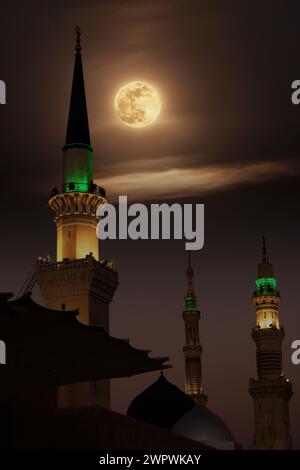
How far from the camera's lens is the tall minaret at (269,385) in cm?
6525

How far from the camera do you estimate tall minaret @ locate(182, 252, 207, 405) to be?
68750 millimetres

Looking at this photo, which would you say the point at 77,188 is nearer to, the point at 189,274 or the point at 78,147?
the point at 78,147

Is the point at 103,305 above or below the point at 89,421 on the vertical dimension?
above

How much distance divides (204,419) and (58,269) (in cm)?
1057

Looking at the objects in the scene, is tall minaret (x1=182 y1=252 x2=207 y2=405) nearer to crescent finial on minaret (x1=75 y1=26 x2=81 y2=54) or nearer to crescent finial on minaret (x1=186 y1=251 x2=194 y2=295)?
crescent finial on minaret (x1=186 y1=251 x2=194 y2=295)

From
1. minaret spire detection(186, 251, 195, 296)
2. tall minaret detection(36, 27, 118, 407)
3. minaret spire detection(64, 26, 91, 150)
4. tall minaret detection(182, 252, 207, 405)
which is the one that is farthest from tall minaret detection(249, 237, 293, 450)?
minaret spire detection(64, 26, 91, 150)

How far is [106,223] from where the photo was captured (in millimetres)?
50750

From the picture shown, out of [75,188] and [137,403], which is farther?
[137,403]

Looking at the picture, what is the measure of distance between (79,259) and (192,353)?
2432 cm

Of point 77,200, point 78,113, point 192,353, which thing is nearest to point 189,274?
point 192,353

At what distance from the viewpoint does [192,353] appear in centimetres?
6981

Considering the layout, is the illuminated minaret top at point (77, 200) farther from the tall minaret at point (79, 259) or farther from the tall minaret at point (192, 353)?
the tall minaret at point (192, 353)

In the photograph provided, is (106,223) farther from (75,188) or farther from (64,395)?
(64,395)

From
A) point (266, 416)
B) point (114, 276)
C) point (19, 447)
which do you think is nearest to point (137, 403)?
point (266, 416)
